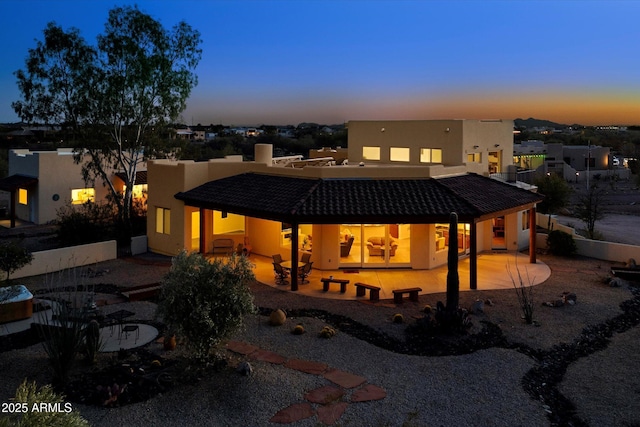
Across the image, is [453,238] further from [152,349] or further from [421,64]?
[421,64]

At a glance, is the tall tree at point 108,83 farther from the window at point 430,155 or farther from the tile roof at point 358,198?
the window at point 430,155

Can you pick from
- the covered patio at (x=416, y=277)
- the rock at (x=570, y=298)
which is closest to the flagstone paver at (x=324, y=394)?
the covered patio at (x=416, y=277)

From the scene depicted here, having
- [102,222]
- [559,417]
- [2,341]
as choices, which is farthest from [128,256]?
[559,417]

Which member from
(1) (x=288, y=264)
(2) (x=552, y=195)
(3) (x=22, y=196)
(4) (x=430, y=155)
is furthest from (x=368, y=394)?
(3) (x=22, y=196)

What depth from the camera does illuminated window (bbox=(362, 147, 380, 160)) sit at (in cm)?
2846

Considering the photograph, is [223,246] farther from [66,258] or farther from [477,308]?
[477,308]

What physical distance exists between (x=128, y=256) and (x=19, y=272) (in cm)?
463

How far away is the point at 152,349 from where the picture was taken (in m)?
10.6

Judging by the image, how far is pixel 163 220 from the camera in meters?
21.7

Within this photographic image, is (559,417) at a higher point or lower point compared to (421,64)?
lower

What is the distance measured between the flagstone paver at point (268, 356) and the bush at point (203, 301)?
3.81 ft

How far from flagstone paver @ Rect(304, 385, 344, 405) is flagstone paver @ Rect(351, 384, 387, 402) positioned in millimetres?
266

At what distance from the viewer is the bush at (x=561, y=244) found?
2095cm

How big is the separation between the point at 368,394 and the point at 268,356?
256 cm
